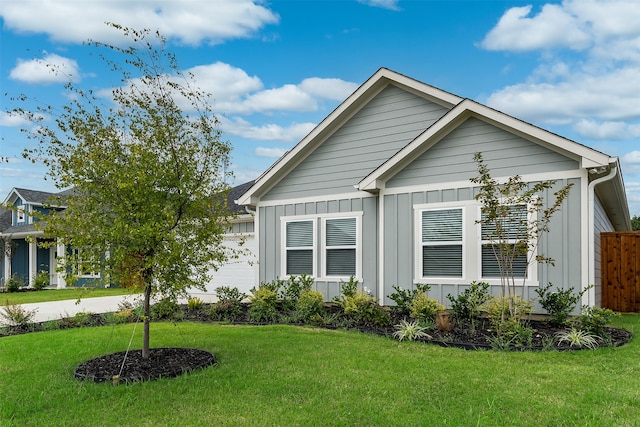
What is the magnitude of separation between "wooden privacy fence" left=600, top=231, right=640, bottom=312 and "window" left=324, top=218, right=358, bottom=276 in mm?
6683

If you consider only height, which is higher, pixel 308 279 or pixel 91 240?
pixel 91 240

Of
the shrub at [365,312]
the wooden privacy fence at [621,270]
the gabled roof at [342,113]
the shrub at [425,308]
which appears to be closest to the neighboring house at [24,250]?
the gabled roof at [342,113]

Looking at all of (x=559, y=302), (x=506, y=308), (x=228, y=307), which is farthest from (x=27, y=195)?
(x=559, y=302)

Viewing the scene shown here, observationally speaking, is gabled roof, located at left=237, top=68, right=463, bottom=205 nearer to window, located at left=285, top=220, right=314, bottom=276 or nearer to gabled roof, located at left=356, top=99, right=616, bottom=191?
gabled roof, located at left=356, top=99, right=616, bottom=191

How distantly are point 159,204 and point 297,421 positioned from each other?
3.36 meters

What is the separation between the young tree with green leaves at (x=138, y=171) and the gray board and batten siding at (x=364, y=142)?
547 cm

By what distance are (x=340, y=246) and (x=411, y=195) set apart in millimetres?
2313

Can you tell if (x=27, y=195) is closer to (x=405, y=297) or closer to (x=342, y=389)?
(x=405, y=297)

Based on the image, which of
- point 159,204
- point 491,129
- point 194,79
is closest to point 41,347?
point 159,204

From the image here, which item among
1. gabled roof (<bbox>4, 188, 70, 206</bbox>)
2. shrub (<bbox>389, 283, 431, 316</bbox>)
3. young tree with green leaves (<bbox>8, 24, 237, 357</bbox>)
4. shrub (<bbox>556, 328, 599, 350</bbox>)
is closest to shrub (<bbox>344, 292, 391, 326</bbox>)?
shrub (<bbox>389, 283, 431, 316</bbox>)

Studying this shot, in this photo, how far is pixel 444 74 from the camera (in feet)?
43.8

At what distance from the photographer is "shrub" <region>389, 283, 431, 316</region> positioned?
937 centimetres

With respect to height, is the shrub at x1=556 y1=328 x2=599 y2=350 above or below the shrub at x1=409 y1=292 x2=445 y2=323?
below

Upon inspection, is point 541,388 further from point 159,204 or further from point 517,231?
point 159,204
